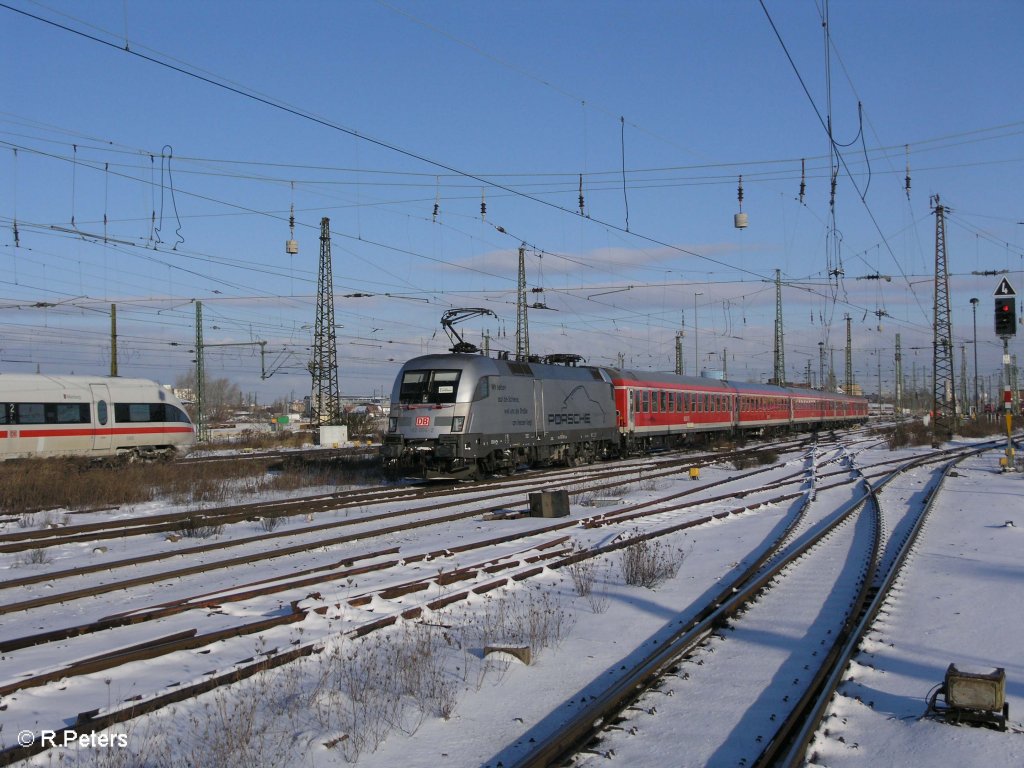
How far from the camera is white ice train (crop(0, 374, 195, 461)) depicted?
23.8 meters

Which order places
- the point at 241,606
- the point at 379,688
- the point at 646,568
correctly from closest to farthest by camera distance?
1. the point at 379,688
2. the point at 241,606
3. the point at 646,568

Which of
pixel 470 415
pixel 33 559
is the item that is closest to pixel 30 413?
pixel 470 415

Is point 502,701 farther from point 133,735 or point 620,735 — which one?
point 133,735

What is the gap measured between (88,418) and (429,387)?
11525 mm

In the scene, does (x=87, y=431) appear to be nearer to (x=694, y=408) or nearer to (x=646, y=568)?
(x=646, y=568)

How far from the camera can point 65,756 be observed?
5020 mm

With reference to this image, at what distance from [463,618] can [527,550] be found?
3491 mm

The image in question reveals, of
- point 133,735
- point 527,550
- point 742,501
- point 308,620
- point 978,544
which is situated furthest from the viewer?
point 742,501

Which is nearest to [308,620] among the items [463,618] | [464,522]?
[463,618]

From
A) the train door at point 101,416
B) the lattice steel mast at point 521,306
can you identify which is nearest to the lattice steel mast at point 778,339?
the lattice steel mast at point 521,306

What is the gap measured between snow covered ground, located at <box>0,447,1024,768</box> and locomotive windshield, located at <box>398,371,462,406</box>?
10.8 metres

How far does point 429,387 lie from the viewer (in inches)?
835

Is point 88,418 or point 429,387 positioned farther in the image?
point 88,418

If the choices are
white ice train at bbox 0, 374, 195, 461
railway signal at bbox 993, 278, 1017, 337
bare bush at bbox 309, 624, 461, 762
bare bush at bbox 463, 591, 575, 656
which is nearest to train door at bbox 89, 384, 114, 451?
white ice train at bbox 0, 374, 195, 461
